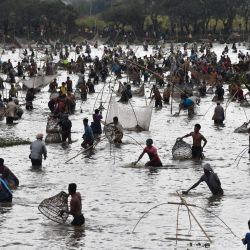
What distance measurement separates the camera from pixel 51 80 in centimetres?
4194

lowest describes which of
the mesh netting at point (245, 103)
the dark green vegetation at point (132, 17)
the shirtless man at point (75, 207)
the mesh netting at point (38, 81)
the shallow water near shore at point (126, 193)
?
the shallow water near shore at point (126, 193)

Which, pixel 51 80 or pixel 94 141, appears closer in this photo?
pixel 94 141

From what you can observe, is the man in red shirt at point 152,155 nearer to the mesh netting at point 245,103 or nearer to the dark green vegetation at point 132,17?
the mesh netting at point 245,103

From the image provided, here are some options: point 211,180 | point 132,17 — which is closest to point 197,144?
point 211,180

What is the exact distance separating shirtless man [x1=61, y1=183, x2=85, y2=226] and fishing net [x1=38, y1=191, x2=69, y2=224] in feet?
0.68

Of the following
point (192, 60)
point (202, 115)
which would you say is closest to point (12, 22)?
point (192, 60)

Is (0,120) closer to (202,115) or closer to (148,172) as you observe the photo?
(202,115)

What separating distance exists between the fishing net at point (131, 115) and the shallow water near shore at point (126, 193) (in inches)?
12.9

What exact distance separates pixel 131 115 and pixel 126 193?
31.6 ft

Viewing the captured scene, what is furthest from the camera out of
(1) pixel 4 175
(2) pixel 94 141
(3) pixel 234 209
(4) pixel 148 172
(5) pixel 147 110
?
(5) pixel 147 110

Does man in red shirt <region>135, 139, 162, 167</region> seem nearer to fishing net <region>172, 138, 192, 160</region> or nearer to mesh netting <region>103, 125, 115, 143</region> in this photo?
fishing net <region>172, 138, 192, 160</region>

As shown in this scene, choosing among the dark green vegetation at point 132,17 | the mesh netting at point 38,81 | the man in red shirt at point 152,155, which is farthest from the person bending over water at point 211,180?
the dark green vegetation at point 132,17

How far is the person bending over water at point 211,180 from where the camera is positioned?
18188 millimetres

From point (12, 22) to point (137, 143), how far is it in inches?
2399
